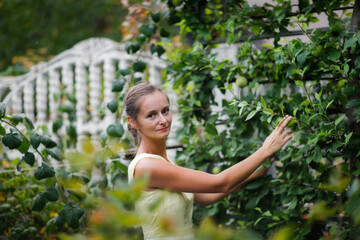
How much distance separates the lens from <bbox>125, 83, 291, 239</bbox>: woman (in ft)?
5.66

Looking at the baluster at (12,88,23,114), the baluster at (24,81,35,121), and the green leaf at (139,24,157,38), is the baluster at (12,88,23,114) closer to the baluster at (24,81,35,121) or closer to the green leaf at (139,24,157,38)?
the baluster at (24,81,35,121)

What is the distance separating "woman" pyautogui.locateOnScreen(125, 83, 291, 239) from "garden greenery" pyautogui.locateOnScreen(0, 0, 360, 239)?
0.45 feet

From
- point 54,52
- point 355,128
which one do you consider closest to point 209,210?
point 355,128

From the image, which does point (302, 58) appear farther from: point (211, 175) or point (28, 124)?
point (28, 124)

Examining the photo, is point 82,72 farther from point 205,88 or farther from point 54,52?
point 54,52

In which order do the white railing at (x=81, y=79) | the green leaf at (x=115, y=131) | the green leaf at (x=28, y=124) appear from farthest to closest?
the white railing at (x=81, y=79) < the green leaf at (x=115, y=131) < the green leaf at (x=28, y=124)

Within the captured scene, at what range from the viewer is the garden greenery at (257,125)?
6.08ft

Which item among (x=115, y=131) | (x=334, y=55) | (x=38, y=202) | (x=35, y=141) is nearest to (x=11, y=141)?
(x=35, y=141)

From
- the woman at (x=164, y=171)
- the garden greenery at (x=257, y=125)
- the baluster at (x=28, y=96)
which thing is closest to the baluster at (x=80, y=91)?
the baluster at (x=28, y=96)

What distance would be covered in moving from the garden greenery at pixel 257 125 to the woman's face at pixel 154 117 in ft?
1.06

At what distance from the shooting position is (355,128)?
1.90 metres

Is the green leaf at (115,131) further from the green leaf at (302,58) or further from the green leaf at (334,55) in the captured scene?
the green leaf at (334,55)

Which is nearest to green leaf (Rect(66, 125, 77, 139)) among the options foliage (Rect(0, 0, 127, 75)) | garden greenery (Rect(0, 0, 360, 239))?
garden greenery (Rect(0, 0, 360, 239))

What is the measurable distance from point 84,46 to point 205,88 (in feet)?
8.81
